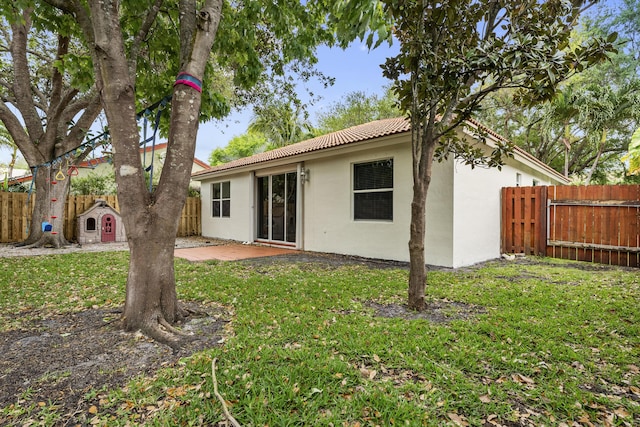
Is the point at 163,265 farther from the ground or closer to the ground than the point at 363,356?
farther from the ground

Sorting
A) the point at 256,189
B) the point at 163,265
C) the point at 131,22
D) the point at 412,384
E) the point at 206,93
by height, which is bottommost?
the point at 412,384

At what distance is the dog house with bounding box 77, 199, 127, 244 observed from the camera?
1071 centimetres

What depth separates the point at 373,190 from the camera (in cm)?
773

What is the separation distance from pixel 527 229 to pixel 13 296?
1050 centimetres

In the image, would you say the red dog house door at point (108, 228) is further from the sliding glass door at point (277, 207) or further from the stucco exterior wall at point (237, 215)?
the sliding glass door at point (277, 207)

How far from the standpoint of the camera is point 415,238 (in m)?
3.74

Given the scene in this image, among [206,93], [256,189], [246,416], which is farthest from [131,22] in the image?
[256,189]

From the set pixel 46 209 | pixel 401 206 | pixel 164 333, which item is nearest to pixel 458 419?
pixel 164 333

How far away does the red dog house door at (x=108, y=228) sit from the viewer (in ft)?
36.8

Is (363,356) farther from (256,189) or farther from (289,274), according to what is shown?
(256,189)

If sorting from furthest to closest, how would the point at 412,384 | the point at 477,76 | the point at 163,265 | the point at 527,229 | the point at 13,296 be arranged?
the point at 527,229 < the point at 13,296 < the point at 477,76 < the point at 163,265 < the point at 412,384

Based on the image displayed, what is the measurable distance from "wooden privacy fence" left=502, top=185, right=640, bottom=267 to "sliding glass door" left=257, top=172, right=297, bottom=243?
6.12 meters

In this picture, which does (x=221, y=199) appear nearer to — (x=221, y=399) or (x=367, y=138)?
(x=367, y=138)

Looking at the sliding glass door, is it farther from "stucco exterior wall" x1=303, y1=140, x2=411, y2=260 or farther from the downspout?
"stucco exterior wall" x1=303, y1=140, x2=411, y2=260
